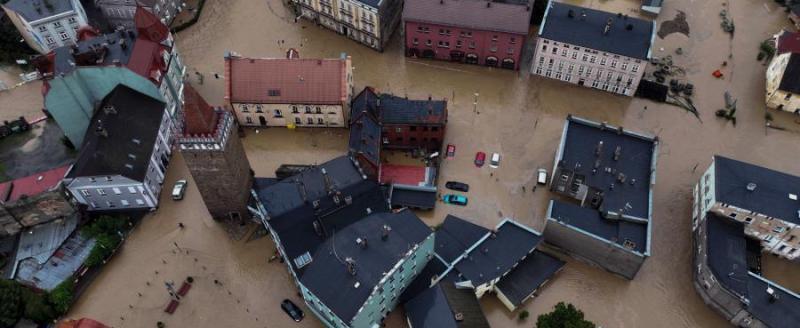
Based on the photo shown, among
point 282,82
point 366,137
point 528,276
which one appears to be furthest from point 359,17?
point 528,276

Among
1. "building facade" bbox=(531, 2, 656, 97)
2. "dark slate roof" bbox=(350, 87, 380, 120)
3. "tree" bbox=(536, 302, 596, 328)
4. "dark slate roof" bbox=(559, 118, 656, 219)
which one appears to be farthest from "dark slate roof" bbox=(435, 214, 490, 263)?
"building facade" bbox=(531, 2, 656, 97)

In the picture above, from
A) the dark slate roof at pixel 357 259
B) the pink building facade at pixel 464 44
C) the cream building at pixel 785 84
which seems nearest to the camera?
the dark slate roof at pixel 357 259

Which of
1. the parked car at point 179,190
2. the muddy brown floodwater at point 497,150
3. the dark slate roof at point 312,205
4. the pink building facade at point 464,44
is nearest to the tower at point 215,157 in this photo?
the dark slate roof at point 312,205

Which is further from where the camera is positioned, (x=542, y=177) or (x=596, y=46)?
(x=596, y=46)

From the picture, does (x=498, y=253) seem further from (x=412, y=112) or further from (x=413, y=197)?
(x=412, y=112)

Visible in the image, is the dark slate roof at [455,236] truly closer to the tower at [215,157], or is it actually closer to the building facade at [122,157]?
the tower at [215,157]

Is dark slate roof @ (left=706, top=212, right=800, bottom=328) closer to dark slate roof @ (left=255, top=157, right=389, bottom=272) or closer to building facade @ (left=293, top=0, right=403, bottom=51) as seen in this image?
dark slate roof @ (left=255, top=157, right=389, bottom=272)

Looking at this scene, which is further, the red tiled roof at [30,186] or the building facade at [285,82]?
the building facade at [285,82]
